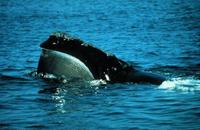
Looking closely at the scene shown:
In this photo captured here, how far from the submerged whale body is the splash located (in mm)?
268

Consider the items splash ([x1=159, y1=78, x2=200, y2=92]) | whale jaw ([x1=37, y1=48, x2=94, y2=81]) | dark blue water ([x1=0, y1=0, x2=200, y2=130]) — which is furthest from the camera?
splash ([x1=159, y1=78, x2=200, y2=92])

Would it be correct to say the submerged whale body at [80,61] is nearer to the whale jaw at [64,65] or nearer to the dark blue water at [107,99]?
the whale jaw at [64,65]

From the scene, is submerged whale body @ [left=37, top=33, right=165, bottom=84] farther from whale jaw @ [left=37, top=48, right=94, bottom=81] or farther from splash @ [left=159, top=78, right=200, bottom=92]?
Answer: splash @ [left=159, top=78, right=200, bottom=92]

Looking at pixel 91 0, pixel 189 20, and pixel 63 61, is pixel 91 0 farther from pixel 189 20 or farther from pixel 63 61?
pixel 63 61

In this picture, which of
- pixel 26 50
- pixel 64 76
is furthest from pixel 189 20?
pixel 64 76

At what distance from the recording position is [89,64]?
16.2m

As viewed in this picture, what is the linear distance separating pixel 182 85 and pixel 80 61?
365cm

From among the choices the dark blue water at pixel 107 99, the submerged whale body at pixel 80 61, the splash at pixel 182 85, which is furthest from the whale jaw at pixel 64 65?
the splash at pixel 182 85

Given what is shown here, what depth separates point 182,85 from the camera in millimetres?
17016

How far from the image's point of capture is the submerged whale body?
53.3 feet

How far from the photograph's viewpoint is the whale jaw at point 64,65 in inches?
637

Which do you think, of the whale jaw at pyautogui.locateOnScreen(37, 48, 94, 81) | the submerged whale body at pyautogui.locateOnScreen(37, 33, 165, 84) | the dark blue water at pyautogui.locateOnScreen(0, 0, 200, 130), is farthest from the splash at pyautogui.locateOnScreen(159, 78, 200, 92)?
the whale jaw at pyautogui.locateOnScreen(37, 48, 94, 81)

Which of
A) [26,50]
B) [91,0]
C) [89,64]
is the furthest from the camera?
[91,0]

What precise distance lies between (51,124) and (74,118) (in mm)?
793
